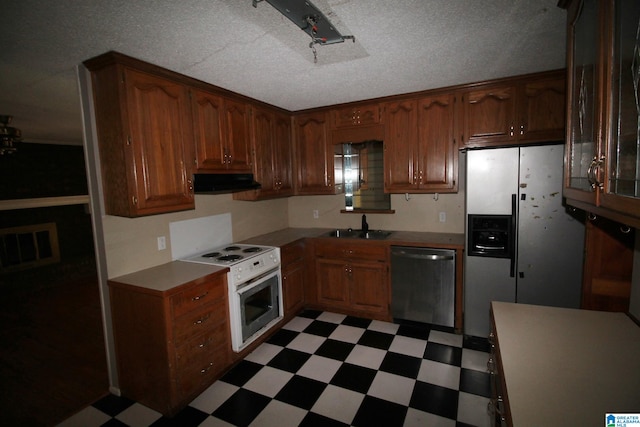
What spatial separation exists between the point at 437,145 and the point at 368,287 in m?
1.63

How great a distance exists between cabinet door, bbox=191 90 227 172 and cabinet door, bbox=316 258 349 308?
1.55 meters

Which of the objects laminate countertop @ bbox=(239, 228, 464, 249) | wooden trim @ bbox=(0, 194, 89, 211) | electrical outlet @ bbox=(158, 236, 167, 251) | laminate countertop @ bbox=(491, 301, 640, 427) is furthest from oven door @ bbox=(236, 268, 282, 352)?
wooden trim @ bbox=(0, 194, 89, 211)

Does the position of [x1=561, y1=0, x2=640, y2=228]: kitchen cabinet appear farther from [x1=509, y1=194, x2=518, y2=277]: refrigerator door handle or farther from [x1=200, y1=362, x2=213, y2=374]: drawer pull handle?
[x1=200, y1=362, x2=213, y2=374]: drawer pull handle

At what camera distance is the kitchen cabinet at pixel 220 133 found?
8.16 ft

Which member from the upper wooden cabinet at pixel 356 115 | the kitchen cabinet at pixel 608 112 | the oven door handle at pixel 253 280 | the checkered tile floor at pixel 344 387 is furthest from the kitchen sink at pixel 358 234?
the kitchen cabinet at pixel 608 112

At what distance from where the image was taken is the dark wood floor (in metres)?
2.18

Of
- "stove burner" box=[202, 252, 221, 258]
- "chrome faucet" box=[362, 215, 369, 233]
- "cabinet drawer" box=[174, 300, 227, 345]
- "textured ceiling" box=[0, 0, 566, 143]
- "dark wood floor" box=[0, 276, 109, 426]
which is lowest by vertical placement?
"dark wood floor" box=[0, 276, 109, 426]

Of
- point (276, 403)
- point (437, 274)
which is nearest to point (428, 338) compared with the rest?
point (437, 274)

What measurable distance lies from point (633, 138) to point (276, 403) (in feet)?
7.65

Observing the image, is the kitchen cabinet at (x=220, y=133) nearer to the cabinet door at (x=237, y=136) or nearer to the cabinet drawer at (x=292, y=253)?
the cabinet door at (x=237, y=136)

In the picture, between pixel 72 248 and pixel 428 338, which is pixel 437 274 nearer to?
pixel 428 338

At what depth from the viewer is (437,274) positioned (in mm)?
2914

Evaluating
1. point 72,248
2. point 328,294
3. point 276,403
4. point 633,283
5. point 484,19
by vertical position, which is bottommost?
point 276,403

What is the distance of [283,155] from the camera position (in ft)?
11.8
